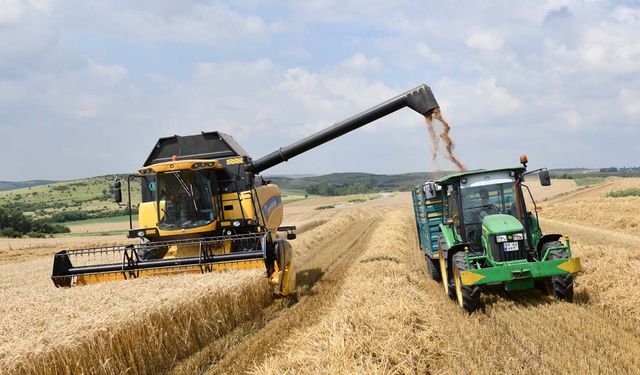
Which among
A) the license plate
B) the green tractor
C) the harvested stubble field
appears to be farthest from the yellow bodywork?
the license plate

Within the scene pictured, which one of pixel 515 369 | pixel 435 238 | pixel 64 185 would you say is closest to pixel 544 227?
pixel 435 238

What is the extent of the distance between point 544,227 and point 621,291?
52.0 feet

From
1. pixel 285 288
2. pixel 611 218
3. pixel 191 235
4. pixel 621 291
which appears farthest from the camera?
pixel 611 218

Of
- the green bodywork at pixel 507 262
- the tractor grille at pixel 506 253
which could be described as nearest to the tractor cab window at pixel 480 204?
the green bodywork at pixel 507 262

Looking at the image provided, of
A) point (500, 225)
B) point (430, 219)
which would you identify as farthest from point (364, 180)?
point (500, 225)

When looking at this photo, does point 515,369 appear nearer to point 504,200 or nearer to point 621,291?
point 621,291

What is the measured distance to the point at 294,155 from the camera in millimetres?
12547

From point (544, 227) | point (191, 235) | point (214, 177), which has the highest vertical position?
point (214, 177)

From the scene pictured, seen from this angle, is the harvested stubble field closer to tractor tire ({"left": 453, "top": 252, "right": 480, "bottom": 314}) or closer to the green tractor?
tractor tire ({"left": 453, "top": 252, "right": 480, "bottom": 314})

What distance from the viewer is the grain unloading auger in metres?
9.20

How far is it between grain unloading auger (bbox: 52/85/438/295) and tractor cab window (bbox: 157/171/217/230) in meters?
0.02

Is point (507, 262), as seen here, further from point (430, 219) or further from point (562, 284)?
point (430, 219)

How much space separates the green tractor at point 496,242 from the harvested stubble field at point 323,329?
0.33m

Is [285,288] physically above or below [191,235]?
below
